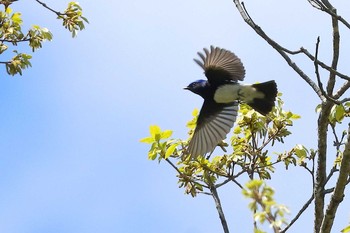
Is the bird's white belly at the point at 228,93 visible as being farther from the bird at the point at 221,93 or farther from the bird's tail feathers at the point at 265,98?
the bird's tail feathers at the point at 265,98

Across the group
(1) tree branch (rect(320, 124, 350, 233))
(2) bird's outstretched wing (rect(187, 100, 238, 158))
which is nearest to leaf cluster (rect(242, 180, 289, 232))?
(1) tree branch (rect(320, 124, 350, 233))

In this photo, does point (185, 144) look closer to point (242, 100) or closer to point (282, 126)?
point (282, 126)

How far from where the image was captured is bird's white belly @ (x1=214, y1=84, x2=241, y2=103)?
19.5 ft

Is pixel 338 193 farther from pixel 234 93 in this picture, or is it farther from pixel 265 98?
pixel 234 93

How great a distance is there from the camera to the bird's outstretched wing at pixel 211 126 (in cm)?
486

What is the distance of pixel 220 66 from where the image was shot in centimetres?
603

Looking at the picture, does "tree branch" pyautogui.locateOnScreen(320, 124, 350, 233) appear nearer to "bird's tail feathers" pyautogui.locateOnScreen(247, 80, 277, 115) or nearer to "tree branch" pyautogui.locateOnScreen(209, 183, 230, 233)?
"tree branch" pyautogui.locateOnScreen(209, 183, 230, 233)

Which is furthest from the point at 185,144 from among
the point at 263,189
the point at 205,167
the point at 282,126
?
the point at 263,189

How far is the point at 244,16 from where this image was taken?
369 cm

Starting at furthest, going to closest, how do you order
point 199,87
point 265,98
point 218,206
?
point 199,87, point 265,98, point 218,206

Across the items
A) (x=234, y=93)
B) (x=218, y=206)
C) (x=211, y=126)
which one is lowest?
(x=218, y=206)

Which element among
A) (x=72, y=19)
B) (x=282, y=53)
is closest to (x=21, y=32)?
(x=72, y=19)

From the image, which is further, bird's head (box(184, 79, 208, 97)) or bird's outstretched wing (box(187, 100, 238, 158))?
bird's head (box(184, 79, 208, 97))

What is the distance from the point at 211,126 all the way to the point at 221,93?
1.39 ft
